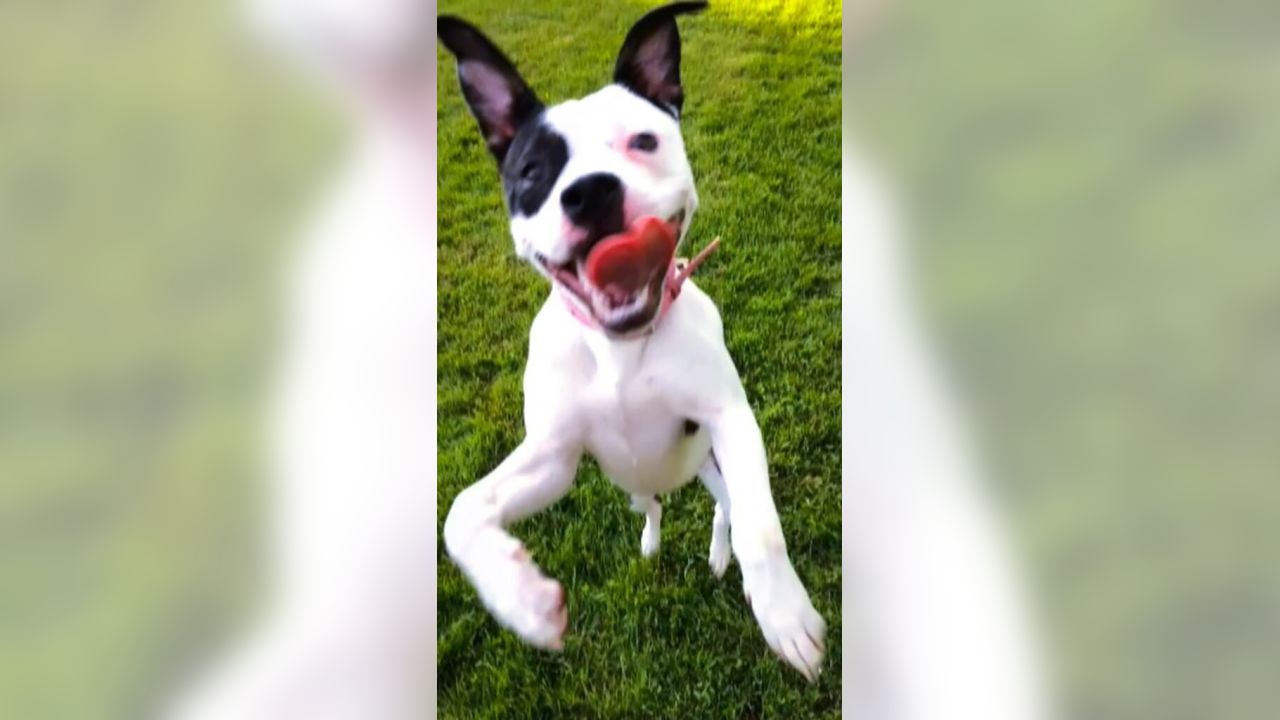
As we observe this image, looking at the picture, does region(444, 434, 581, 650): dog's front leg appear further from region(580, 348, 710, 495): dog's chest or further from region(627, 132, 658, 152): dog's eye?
region(627, 132, 658, 152): dog's eye

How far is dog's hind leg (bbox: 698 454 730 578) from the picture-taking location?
93 cm

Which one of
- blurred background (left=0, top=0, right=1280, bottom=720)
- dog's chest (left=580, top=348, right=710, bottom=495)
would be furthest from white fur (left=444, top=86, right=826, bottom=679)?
blurred background (left=0, top=0, right=1280, bottom=720)

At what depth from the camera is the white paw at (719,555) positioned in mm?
936

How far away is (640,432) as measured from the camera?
922mm

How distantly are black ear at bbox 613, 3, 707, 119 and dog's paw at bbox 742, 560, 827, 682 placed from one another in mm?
473
